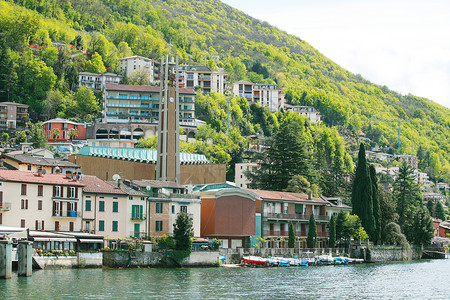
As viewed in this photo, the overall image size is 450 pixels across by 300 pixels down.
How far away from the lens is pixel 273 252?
293ft

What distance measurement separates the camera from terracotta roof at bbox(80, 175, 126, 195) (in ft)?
259

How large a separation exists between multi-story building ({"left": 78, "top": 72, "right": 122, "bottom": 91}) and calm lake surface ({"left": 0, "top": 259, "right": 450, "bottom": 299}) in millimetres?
112119

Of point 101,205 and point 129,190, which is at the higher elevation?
point 129,190

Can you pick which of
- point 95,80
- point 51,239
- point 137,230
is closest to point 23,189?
point 51,239

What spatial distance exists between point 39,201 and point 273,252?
1092 inches

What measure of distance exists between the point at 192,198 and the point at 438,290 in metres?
Answer: 30.0

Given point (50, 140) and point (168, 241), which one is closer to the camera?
point (168, 241)

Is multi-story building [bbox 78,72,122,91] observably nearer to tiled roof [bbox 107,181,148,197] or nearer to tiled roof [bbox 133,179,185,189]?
tiled roof [bbox 133,179,185,189]

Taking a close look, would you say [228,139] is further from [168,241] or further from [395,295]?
[395,295]

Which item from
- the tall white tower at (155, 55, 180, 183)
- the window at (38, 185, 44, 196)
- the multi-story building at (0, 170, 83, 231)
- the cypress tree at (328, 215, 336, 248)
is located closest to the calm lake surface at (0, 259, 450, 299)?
the multi-story building at (0, 170, 83, 231)

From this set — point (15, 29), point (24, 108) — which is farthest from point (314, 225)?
point (15, 29)

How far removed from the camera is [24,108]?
545 feet

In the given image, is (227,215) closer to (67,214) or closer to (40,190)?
(67,214)

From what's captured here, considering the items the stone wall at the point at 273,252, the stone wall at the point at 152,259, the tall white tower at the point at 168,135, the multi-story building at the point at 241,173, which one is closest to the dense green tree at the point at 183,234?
the stone wall at the point at 152,259
